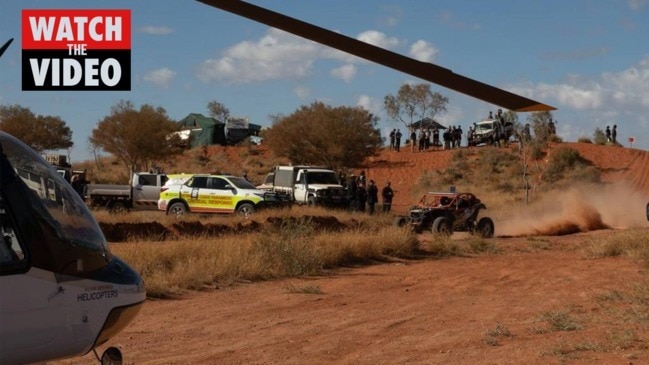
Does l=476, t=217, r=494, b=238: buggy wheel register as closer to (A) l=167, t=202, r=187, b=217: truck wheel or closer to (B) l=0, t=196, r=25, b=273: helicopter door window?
(A) l=167, t=202, r=187, b=217: truck wheel

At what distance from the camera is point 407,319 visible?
11.3 meters

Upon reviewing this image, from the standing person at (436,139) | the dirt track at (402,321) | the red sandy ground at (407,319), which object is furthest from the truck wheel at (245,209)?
the standing person at (436,139)

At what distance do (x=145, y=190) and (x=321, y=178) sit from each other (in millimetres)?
6926

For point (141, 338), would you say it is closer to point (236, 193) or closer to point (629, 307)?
point (629, 307)

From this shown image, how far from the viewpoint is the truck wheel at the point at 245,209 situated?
28406 millimetres

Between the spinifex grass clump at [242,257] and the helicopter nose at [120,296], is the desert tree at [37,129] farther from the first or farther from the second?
the helicopter nose at [120,296]

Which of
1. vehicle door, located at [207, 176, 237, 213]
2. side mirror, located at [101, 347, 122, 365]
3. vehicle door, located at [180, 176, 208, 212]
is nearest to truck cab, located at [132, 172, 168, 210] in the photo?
vehicle door, located at [180, 176, 208, 212]

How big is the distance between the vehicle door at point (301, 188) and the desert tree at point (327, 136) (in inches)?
706

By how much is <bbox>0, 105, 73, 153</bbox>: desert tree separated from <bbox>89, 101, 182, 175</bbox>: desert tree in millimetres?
3327

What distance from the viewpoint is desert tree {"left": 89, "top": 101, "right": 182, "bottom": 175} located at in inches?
2085

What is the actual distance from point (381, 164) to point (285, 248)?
137 feet

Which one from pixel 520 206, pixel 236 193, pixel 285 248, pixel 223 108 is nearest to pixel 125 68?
pixel 285 248

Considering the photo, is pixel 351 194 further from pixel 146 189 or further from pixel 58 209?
pixel 58 209

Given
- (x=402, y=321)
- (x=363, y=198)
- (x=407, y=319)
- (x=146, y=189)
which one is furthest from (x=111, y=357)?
(x=146, y=189)
